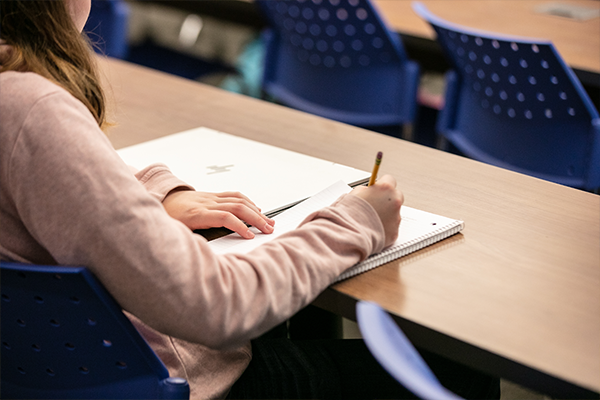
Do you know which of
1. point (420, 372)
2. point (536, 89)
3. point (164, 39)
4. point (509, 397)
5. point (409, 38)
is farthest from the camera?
point (164, 39)

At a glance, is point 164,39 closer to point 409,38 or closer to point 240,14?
point 240,14

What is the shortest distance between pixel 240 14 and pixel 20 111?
2584mm

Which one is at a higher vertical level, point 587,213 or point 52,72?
point 52,72

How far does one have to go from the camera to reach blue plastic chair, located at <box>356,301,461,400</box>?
1.78 feet

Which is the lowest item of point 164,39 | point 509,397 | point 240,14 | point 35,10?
point 509,397

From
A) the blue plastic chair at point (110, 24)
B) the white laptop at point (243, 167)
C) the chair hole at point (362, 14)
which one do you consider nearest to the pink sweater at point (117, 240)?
the white laptop at point (243, 167)

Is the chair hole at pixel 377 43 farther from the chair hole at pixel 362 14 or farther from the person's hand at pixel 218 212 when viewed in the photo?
the person's hand at pixel 218 212

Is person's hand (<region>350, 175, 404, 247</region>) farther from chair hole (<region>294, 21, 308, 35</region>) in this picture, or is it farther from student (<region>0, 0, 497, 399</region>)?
chair hole (<region>294, 21, 308, 35</region>)

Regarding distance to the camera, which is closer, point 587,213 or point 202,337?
point 202,337

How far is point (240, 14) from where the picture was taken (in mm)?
3164

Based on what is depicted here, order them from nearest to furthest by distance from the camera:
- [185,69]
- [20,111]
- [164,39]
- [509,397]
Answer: [20,111] → [509,397] → [185,69] → [164,39]

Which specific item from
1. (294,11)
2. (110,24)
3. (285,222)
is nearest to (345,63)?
(294,11)

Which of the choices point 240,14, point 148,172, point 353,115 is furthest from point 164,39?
point 148,172

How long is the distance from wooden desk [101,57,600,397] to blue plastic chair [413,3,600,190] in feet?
1.57
